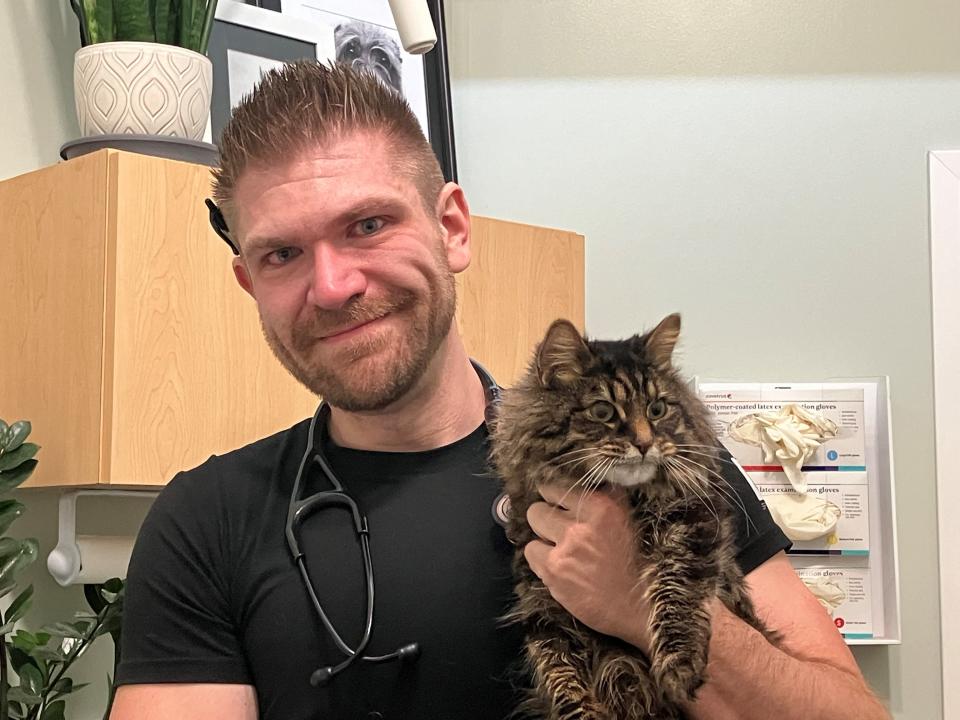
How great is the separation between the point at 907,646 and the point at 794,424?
2.21 feet

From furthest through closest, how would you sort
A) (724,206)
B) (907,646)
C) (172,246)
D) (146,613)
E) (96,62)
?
(724,206) < (907,646) < (96,62) < (172,246) < (146,613)

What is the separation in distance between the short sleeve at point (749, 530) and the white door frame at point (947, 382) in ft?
5.33

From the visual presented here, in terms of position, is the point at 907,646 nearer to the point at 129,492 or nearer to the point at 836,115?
the point at 836,115

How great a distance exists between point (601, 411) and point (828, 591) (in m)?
1.72

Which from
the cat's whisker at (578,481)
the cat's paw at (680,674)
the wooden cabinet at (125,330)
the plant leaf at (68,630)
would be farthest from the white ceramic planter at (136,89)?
the cat's paw at (680,674)

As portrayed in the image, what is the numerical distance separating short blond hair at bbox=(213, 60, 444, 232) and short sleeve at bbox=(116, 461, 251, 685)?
0.49 m

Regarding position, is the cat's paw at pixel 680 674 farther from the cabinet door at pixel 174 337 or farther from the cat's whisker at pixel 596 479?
the cabinet door at pixel 174 337

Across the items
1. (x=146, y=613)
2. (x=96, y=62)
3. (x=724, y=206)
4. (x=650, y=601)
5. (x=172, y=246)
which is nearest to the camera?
(x=650, y=601)

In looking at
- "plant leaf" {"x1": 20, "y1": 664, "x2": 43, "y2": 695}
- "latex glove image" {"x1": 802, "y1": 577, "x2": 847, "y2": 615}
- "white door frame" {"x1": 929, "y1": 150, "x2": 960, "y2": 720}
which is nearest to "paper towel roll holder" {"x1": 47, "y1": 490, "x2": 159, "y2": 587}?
"plant leaf" {"x1": 20, "y1": 664, "x2": 43, "y2": 695}

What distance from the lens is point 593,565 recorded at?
1496 millimetres

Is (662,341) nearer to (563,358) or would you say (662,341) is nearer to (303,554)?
(563,358)

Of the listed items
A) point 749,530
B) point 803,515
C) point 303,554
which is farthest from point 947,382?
point 303,554

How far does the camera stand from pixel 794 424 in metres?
3.06

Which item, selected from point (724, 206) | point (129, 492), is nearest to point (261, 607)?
point (129, 492)
